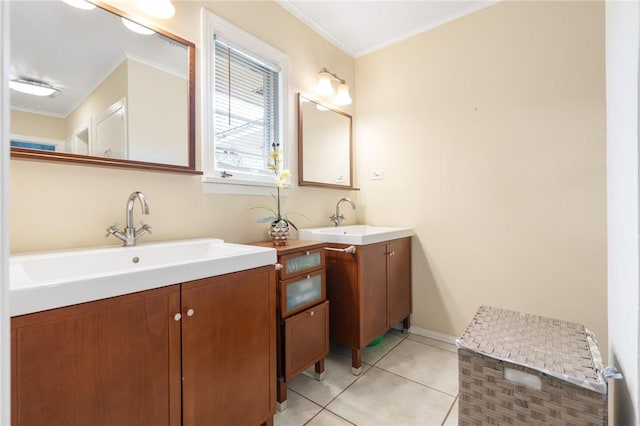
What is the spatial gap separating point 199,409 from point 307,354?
0.72 metres

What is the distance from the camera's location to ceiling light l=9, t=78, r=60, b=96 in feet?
3.50

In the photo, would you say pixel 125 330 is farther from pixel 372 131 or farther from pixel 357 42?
pixel 357 42

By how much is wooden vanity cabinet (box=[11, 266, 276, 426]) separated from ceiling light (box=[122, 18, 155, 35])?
49.2 inches

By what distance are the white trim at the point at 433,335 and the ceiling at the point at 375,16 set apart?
8.22ft

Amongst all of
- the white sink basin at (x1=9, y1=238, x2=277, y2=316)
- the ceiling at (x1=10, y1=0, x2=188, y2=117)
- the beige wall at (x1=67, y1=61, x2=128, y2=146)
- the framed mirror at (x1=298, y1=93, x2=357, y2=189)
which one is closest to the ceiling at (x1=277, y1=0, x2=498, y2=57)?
the framed mirror at (x1=298, y1=93, x2=357, y2=189)

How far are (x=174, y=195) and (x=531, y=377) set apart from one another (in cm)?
168

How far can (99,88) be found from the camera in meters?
1.25

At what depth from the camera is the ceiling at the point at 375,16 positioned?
6.79 ft

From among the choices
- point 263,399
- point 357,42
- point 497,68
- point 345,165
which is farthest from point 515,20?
point 263,399

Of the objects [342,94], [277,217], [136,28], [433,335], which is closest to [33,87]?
[136,28]

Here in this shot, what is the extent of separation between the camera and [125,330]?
0.83 m

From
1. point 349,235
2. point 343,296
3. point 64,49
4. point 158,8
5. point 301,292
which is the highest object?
point 158,8

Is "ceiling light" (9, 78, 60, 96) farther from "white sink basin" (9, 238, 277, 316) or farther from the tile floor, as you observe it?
the tile floor

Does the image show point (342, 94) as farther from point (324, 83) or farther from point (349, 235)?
point (349, 235)
